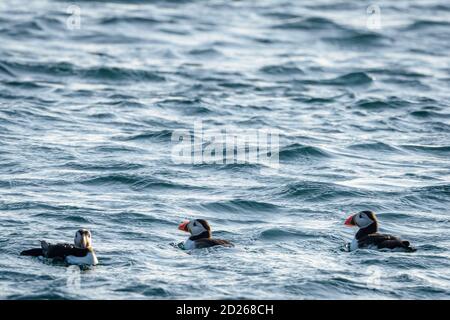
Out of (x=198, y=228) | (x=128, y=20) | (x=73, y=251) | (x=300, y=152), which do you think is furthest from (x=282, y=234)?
(x=128, y=20)

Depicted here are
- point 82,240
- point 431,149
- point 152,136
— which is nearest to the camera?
point 82,240

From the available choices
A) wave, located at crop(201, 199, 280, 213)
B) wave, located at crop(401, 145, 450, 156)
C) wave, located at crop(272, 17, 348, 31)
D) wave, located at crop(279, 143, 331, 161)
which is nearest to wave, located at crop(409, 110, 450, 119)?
wave, located at crop(401, 145, 450, 156)

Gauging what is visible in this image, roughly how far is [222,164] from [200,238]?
20.3 feet

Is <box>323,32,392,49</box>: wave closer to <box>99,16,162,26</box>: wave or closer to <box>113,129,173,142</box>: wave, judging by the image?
<box>99,16,162,26</box>: wave

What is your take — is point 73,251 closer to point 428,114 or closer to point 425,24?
point 428,114

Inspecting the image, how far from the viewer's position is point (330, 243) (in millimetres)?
15719

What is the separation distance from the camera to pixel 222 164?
21.2 meters

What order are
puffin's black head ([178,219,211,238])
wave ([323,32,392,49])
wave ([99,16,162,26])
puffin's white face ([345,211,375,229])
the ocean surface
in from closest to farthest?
the ocean surface, puffin's black head ([178,219,211,238]), puffin's white face ([345,211,375,229]), wave ([323,32,392,49]), wave ([99,16,162,26])

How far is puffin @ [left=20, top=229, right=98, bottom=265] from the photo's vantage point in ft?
45.1

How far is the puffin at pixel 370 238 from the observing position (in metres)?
14.8

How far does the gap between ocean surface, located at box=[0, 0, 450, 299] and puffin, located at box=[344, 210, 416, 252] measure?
0.16 metres

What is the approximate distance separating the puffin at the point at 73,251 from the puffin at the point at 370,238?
402cm

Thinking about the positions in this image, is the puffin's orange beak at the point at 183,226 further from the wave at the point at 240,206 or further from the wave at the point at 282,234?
the wave at the point at 240,206
